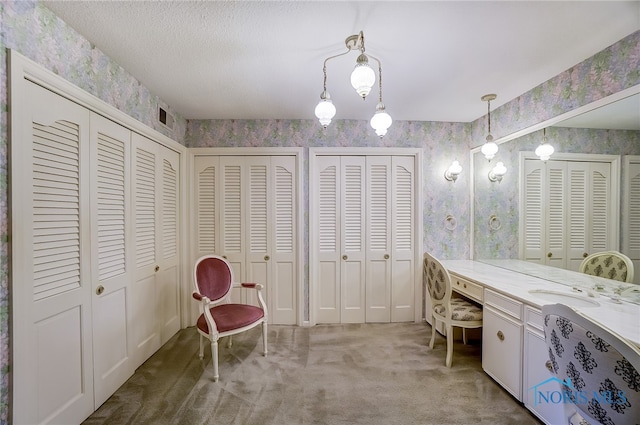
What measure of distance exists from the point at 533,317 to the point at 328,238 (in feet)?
6.51

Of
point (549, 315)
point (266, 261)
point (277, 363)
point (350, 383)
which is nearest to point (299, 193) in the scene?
→ point (266, 261)

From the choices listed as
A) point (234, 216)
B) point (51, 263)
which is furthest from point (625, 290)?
point (51, 263)

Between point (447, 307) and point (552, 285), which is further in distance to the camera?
point (447, 307)

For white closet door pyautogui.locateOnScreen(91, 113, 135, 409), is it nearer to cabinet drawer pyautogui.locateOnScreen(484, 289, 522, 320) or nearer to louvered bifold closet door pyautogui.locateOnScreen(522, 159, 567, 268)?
cabinet drawer pyautogui.locateOnScreen(484, 289, 522, 320)

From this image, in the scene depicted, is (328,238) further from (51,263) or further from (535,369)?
(51,263)

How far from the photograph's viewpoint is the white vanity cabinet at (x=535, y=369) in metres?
1.59

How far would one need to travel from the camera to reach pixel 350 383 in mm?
2043

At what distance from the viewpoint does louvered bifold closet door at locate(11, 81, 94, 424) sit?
129 centimetres

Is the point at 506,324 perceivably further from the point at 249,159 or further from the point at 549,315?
the point at 249,159

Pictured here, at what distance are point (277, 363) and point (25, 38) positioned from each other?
2.70 meters

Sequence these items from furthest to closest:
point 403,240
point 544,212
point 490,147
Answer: point 403,240
point 490,147
point 544,212

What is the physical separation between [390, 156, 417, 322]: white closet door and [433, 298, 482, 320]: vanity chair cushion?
70cm

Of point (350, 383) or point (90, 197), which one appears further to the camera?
point (350, 383)

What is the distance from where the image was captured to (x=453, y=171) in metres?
3.07
